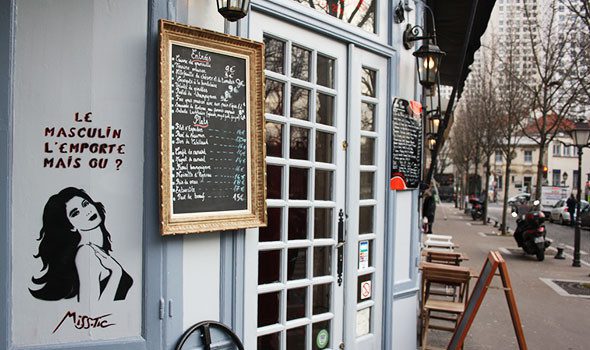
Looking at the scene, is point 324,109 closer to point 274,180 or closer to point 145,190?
point 274,180

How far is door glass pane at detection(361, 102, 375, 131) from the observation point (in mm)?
4883

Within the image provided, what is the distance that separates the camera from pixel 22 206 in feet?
9.16

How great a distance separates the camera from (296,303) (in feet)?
13.7

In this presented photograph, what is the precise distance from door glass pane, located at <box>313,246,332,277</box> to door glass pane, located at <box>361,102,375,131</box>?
46.6 inches

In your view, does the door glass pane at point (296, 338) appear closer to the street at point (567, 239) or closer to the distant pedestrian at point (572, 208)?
the street at point (567, 239)

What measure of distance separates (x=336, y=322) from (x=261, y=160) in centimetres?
169

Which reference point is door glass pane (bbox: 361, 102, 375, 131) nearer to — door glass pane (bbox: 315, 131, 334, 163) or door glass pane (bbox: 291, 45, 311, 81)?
door glass pane (bbox: 315, 131, 334, 163)

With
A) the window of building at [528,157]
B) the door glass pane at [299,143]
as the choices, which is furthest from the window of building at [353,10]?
the window of building at [528,157]

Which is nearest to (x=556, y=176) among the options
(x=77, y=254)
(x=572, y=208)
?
(x=572, y=208)

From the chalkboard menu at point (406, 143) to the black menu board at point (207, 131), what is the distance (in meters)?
2.10

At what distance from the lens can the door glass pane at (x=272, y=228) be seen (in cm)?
385

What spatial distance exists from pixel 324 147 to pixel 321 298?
1233 millimetres

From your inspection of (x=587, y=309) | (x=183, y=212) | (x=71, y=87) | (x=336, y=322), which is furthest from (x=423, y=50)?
(x=587, y=309)

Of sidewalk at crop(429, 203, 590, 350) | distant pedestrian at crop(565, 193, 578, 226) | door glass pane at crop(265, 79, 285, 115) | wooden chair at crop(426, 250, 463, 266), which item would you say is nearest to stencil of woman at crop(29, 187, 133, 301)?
door glass pane at crop(265, 79, 285, 115)
